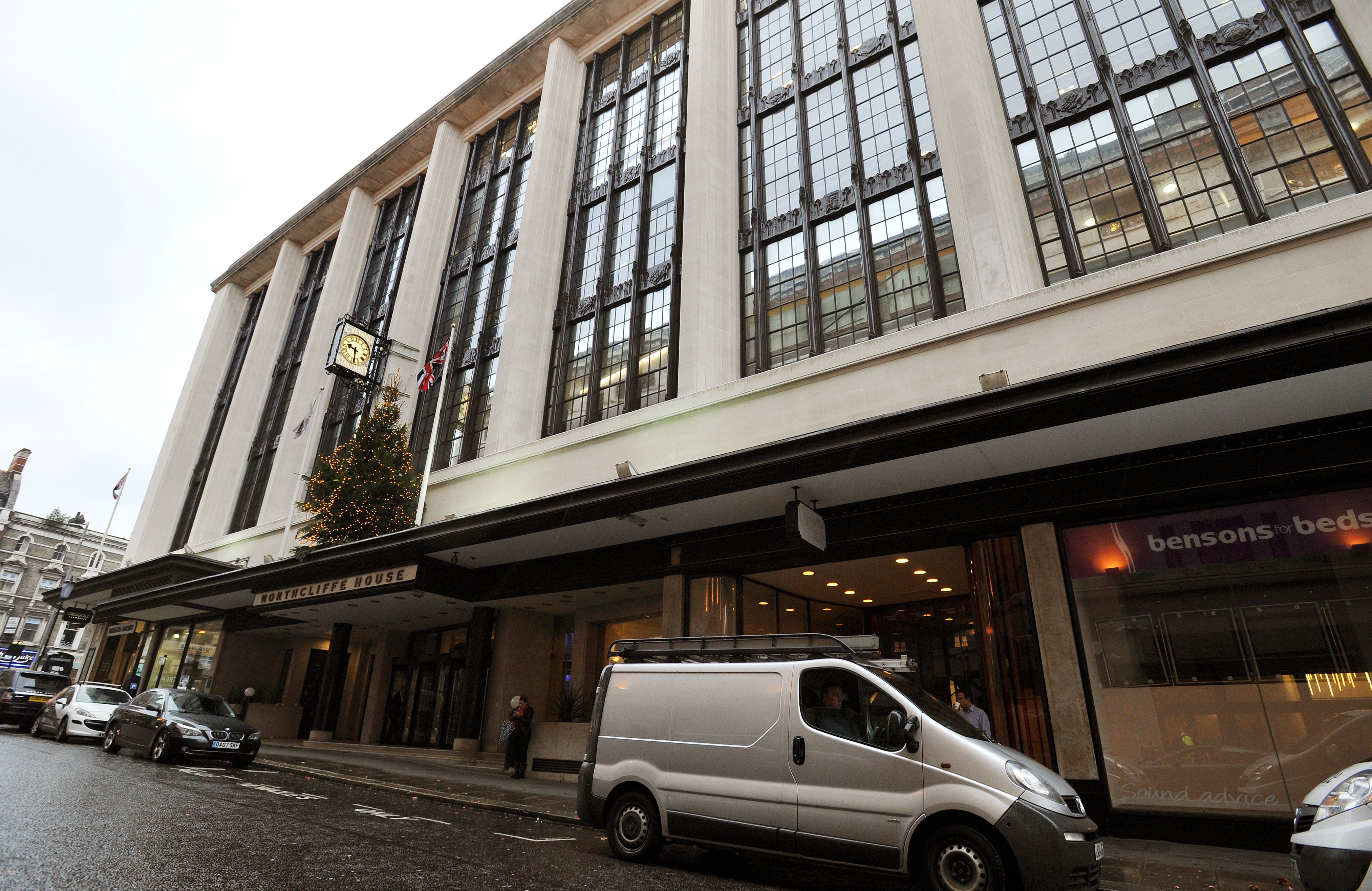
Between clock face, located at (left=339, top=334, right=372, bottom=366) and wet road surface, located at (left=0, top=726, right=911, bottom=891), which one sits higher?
clock face, located at (left=339, top=334, right=372, bottom=366)

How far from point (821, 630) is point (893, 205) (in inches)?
431

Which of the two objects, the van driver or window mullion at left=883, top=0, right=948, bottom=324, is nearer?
the van driver

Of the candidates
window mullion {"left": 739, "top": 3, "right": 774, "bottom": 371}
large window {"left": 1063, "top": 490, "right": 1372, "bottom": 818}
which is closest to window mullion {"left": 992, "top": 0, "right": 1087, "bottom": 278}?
large window {"left": 1063, "top": 490, "right": 1372, "bottom": 818}

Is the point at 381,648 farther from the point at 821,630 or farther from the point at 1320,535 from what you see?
the point at 1320,535

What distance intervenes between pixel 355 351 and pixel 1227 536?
27.6 meters

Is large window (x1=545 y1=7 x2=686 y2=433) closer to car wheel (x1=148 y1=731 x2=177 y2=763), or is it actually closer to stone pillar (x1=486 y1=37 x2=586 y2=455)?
stone pillar (x1=486 y1=37 x2=586 y2=455)

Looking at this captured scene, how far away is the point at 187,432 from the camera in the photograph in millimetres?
38219

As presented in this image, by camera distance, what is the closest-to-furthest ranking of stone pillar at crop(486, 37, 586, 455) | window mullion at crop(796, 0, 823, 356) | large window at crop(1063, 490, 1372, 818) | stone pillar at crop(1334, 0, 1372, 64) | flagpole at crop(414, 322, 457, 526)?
large window at crop(1063, 490, 1372, 818)
stone pillar at crop(1334, 0, 1372, 64)
window mullion at crop(796, 0, 823, 356)
flagpole at crop(414, 322, 457, 526)
stone pillar at crop(486, 37, 586, 455)

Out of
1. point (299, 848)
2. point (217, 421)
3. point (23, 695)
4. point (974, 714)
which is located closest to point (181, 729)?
point (299, 848)

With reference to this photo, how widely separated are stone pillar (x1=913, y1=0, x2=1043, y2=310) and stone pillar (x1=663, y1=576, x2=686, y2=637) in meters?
8.39

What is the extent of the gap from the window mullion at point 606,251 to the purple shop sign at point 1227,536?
13.6m

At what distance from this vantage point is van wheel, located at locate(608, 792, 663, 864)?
6.79 metres

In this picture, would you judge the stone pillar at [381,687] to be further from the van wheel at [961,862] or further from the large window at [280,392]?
the van wheel at [961,862]

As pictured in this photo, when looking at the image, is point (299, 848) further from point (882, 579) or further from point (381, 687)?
point (381, 687)
